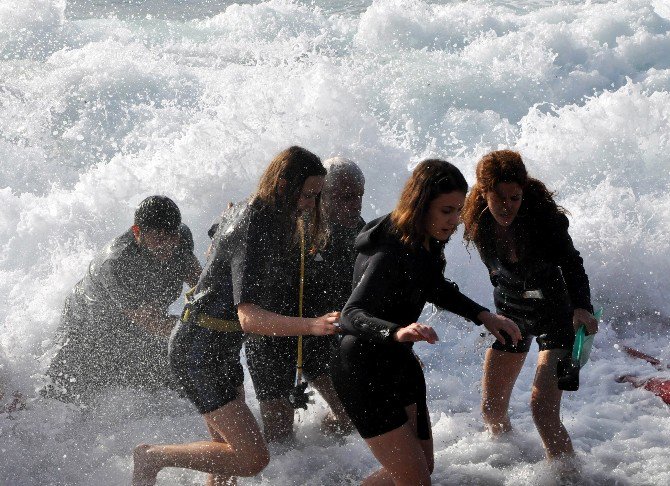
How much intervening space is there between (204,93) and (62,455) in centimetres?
1128

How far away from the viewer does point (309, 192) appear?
11.0 feet

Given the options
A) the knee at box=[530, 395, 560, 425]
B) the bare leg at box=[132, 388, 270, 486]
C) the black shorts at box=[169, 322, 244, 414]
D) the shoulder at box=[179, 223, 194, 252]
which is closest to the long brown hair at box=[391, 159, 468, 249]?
the black shorts at box=[169, 322, 244, 414]

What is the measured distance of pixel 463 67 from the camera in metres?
17.9

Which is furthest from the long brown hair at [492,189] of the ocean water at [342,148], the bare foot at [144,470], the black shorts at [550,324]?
the bare foot at [144,470]

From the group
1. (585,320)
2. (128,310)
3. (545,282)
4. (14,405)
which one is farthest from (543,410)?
(14,405)

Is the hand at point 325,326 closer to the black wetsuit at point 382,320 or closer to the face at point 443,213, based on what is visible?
the black wetsuit at point 382,320

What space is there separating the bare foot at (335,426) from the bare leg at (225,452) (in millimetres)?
1374

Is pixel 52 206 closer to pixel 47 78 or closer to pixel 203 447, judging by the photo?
pixel 203 447

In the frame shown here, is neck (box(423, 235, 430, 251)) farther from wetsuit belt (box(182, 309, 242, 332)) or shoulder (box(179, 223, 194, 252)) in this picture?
shoulder (box(179, 223, 194, 252))

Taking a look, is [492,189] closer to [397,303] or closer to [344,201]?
[344,201]

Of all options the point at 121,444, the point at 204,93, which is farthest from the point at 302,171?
the point at 204,93

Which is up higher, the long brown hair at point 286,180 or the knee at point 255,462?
the long brown hair at point 286,180

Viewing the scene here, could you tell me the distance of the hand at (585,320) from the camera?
3.86 m

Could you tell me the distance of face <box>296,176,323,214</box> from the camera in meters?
3.33
